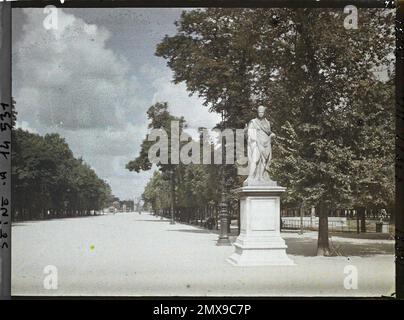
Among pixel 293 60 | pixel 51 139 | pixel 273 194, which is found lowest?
pixel 273 194

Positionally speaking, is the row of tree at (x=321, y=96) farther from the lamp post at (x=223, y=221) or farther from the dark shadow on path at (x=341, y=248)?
the lamp post at (x=223, y=221)

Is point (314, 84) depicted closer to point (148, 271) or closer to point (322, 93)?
point (322, 93)

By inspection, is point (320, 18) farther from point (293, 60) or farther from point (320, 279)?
point (320, 279)

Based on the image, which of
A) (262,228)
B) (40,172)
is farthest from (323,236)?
(40,172)

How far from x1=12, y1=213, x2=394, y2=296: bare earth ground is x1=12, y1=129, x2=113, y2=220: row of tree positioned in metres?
1.17

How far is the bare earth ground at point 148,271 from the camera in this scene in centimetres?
1195

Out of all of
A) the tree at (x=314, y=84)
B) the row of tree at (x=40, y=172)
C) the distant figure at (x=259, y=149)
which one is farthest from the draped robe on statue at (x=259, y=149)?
the row of tree at (x=40, y=172)

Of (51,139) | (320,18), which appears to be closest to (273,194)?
(320,18)

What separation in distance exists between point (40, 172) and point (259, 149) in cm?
646

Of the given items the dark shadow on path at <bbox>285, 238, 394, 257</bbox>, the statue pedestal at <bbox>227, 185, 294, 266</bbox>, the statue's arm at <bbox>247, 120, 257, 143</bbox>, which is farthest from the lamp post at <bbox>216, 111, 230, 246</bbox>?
the statue pedestal at <bbox>227, 185, 294, 266</bbox>

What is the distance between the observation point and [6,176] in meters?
11.5

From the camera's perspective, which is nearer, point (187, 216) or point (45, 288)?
point (45, 288)

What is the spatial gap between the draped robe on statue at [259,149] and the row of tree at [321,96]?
4.43ft
